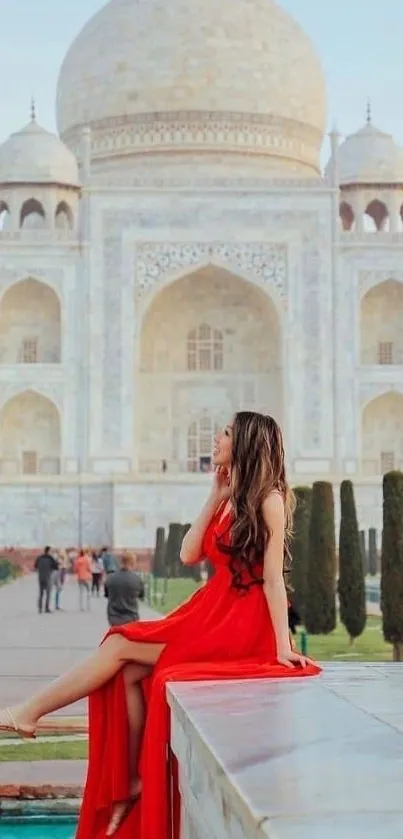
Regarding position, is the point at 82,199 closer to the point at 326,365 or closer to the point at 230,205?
the point at 230,205

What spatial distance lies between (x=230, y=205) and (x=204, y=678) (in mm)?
21951

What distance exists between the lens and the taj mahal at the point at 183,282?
24203 mm

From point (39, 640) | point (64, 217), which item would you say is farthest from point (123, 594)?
point (64, 217)

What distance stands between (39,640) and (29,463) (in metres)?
15.0

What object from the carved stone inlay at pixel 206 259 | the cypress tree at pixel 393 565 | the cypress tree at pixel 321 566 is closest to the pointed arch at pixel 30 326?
the carved stone inlay at pixel 206 259

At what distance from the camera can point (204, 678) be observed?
3162 millimetres

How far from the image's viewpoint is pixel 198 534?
139 inches

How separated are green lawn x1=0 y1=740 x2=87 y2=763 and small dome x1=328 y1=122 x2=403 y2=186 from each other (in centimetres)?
2223

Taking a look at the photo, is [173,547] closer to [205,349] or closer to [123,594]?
[205,349]

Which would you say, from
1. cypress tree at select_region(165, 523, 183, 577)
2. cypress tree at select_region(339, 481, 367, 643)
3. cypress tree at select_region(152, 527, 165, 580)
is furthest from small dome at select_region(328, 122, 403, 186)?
cypress tree at select_region(339, 481, 367, 643)

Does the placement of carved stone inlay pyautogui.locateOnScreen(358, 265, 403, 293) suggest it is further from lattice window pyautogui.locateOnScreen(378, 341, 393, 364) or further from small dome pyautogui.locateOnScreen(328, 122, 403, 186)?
small dome pyautogui.locateOnScreen(328, 122, 403, 186)

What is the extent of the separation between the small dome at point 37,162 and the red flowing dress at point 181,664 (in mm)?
23291

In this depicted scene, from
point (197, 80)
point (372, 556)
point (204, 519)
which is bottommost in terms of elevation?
point (372, 556)

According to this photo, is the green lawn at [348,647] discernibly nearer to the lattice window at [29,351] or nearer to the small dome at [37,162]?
the lattice window at [29,351]
